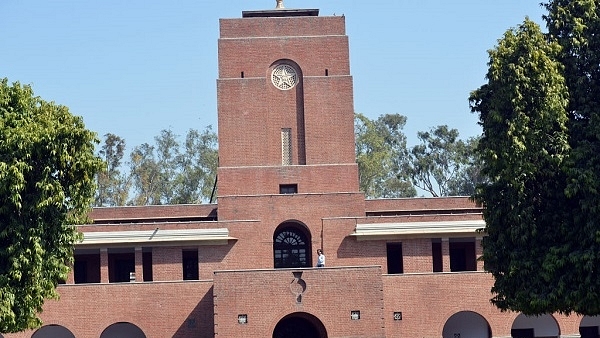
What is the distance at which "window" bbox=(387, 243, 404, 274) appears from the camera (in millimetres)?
50906

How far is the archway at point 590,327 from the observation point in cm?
5103

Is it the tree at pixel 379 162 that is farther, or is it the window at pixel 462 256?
the tree at pixel 379 162

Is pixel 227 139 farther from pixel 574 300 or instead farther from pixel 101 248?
pixel 574 300

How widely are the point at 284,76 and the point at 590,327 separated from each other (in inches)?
635

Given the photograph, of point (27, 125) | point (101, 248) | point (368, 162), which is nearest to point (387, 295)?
point (101, 248)

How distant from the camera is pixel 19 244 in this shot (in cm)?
3541

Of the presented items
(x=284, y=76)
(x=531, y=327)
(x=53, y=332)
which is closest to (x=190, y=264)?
(x=53, y=332)

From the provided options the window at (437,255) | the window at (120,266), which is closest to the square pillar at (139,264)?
the window at (120,266)

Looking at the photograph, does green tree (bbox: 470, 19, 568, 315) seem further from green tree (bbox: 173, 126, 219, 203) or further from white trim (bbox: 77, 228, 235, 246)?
green tree (bbox: 173, 126, 219, 203)

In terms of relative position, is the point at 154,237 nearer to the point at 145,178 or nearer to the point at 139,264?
the point at 139,264

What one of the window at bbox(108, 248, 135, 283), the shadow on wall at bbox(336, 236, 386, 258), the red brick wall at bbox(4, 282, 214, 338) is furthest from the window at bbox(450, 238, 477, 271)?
the window at bbox(108, 248, 135, 283)

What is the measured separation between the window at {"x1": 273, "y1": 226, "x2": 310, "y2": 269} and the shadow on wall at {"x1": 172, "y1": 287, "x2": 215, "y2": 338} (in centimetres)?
397

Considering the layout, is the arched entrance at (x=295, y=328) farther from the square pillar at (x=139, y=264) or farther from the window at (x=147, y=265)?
the window at (x=147, y=265)

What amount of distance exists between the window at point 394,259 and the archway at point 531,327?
16.8 ft
